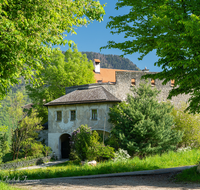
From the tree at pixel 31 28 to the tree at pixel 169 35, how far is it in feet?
5.48

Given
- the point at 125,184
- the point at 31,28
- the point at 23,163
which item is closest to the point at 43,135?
the point at 23,163

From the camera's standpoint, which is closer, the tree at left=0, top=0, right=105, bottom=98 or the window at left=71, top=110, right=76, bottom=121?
the tree at left=0, top=0, right=105, bottom=98

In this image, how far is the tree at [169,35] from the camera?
6.52 meters

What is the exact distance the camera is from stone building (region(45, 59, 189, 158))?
21.9 meters

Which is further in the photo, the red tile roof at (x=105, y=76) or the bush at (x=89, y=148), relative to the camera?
the red tile roof at (x=105, y=76)

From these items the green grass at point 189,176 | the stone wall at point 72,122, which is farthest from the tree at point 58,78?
the green grass at point 189,176

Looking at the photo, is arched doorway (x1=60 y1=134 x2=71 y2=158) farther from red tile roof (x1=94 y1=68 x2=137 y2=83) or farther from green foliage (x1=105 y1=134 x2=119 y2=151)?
red tile roof (x1=94 y1=68 x2=137 y2=83)

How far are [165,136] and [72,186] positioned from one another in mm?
12346

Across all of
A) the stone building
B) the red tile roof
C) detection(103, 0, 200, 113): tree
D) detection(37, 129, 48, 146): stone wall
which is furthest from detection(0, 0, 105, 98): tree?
the red tile roof

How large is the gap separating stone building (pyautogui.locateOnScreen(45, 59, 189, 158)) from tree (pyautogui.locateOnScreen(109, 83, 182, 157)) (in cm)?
326

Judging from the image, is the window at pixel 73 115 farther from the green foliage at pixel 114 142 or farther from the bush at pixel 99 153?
the bush at pixel 99 153

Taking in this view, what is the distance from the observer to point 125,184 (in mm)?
7875

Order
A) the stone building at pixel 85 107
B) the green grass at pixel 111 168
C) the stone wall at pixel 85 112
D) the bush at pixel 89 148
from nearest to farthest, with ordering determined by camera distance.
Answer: the green grass at pixel 111 168 → the bush at pixel 89 148 → the stone building at pixel 85 107 → the stone wall at pixel 85 112

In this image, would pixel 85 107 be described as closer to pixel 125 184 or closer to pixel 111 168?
pixel 111 168
